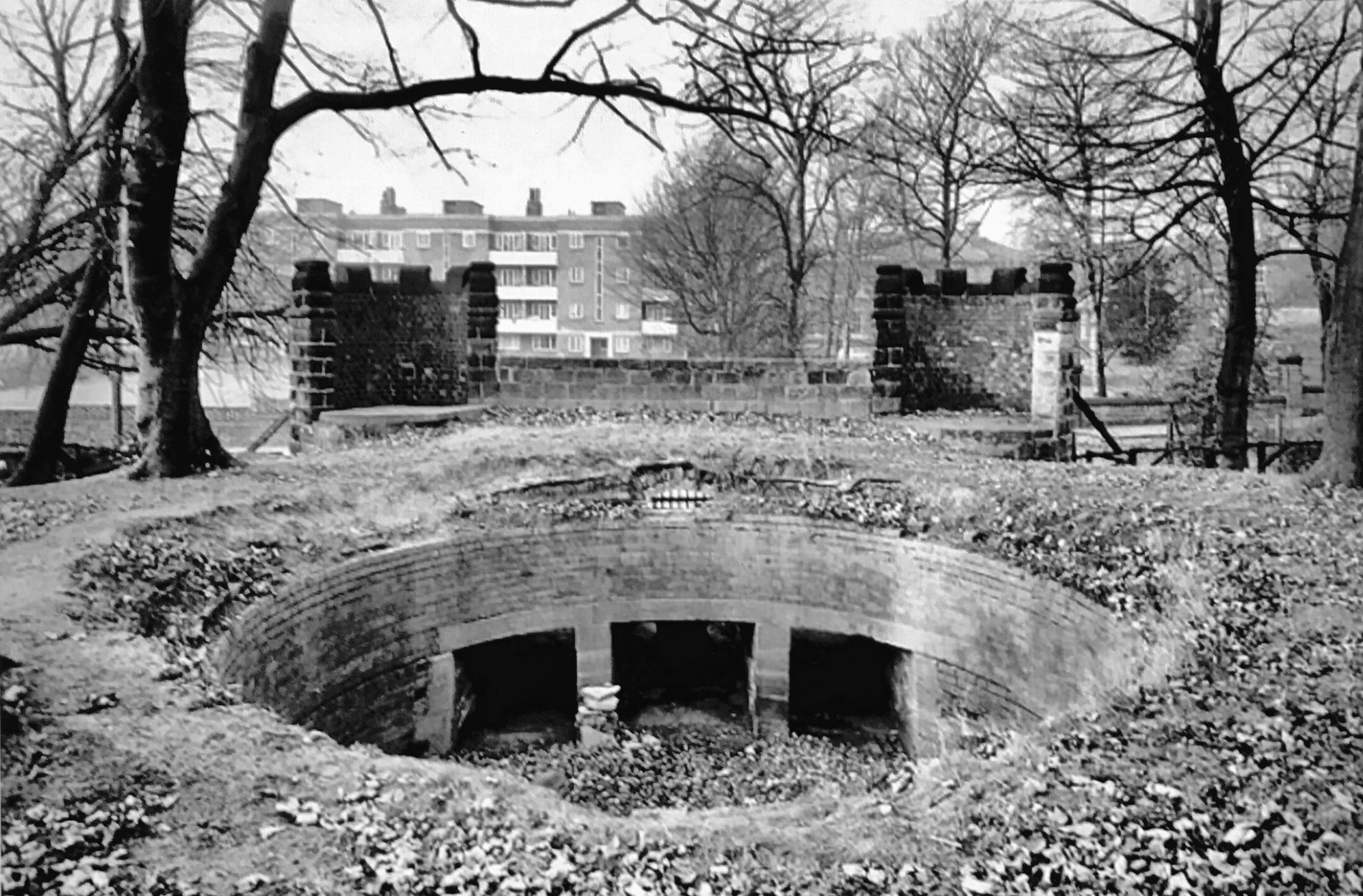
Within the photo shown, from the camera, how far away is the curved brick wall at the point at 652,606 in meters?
7.44

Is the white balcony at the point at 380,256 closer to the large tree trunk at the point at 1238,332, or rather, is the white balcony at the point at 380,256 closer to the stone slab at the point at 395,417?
the stone slab at the point at 395,417

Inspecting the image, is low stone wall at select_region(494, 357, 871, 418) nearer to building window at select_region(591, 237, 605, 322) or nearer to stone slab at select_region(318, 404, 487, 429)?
stone slab at select_region(318, 404, 487, 429)

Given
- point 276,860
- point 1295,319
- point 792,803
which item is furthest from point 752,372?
point 1295,319

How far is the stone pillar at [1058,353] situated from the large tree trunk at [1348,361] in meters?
4.81

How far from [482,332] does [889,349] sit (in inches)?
263

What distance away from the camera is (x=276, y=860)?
358 cm

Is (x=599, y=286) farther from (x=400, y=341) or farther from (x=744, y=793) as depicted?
(x=744, y=793)

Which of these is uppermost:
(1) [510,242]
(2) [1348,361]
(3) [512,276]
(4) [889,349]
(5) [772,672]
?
(1) [510,242]

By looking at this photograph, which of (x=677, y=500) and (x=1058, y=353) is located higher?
(x=1058, y=353)

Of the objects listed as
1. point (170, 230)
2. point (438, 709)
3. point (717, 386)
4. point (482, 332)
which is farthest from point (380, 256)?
point (438, 709)

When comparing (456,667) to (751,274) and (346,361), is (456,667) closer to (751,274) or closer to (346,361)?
(346,361)

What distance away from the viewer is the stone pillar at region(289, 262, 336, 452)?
593 inches

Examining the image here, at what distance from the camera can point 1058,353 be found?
14.4 meters

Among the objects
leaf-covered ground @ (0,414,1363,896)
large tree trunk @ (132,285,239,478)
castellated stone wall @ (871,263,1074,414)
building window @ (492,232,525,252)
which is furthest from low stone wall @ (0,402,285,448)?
leaf-covered ground @ (0,414,1363,896)
